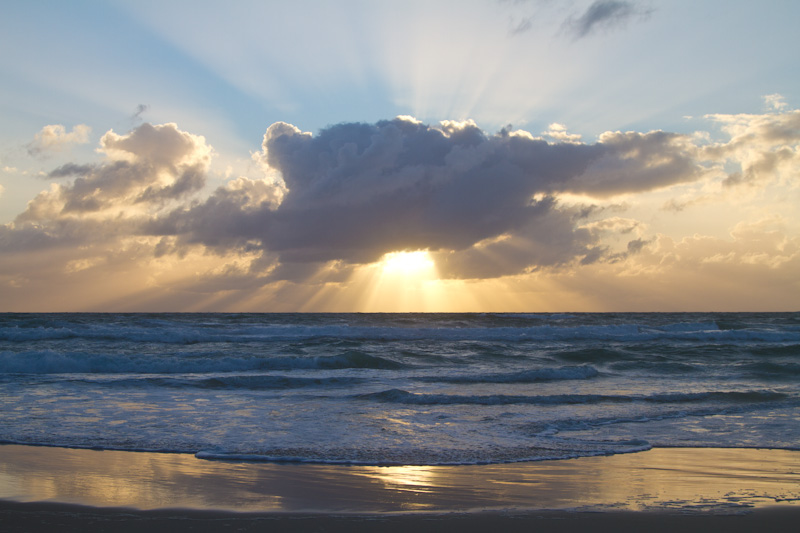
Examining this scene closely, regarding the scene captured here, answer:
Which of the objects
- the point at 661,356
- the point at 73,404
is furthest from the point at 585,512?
the point at 661,356

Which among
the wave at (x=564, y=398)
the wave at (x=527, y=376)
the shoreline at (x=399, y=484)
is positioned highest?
the shoreline at (x=399, y=484)

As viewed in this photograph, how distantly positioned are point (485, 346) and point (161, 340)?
20.1m

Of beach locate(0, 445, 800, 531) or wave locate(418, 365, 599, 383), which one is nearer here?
beach locate(0, 445, 800, 531)

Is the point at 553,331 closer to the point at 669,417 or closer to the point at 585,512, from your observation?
the point at 669,417

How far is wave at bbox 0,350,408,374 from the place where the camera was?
2058 cm

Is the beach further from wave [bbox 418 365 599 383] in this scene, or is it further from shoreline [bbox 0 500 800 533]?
wave [bbox 418 365 599 383]

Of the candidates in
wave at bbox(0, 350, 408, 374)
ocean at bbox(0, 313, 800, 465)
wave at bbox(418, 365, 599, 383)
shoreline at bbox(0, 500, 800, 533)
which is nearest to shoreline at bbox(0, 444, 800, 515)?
shoreline at bbox(0, 500, 800, 533)

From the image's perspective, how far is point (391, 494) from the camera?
639 centimetres

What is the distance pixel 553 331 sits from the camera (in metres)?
42.3

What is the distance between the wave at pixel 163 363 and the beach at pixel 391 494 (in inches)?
539

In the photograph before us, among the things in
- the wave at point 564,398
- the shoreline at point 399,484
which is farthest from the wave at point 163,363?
the shoreline at point 399,484

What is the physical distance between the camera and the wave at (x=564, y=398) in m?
13.5

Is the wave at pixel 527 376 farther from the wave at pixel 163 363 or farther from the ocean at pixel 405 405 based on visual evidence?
the wave at pixel 163 363

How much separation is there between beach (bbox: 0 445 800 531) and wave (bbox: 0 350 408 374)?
44.9 feet
